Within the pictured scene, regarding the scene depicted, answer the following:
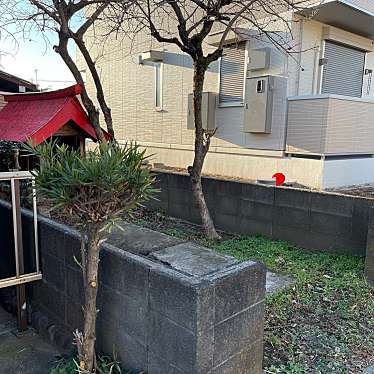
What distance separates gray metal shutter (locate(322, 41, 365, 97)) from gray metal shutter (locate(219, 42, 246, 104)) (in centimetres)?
174

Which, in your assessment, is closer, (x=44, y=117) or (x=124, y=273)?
(x=124, y=273)

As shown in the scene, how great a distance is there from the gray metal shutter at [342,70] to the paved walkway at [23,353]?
714 cm

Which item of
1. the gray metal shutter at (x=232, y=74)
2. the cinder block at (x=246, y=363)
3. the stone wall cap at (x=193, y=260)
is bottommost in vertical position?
the cinder block at (x=246, y=363)

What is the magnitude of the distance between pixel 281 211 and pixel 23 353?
147 inches

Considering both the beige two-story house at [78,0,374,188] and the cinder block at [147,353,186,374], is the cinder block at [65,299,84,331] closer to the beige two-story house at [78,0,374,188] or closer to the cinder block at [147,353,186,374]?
the cinder block at [147,353,186,374]

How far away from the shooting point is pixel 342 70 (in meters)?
8.22

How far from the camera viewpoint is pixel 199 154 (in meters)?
5.59

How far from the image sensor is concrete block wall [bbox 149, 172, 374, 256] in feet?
15.1

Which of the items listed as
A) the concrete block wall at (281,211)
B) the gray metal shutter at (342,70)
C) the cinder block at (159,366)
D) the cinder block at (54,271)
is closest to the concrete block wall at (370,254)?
the concrete block wall at (281,211)

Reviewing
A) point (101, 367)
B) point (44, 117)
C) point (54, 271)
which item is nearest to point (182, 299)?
point (101, 367)

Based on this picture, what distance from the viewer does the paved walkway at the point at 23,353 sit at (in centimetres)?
275

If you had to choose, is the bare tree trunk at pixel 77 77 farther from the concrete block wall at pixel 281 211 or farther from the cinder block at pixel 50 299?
the cinder block at pixel 50 299

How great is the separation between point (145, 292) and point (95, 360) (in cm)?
62

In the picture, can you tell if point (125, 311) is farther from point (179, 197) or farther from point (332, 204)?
point (179, 197)
